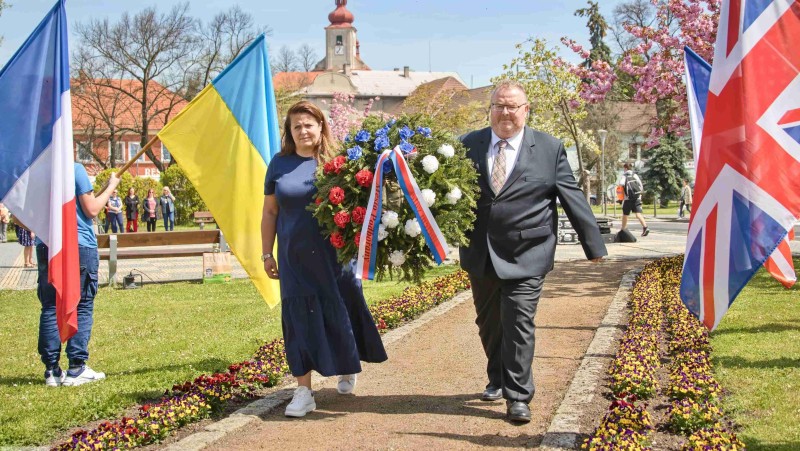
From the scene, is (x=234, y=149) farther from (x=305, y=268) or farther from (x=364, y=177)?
(x=364, y=177)

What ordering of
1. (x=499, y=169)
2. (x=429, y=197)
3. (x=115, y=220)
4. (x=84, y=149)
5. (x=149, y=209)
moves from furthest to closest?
1. (x=84, y=149)
2. (x=149, y=209)
3. (x=115, y=220)
4. (x=499, y=169)
5. (x=429, y=197)

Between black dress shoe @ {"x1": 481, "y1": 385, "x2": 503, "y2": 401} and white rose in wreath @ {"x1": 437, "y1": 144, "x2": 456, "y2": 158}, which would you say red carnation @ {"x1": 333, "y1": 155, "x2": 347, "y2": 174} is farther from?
black dress shoe @ {"x1": 481, "y1": 385, "x2": 503, "y2": 401}

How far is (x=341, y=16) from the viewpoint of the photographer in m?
138

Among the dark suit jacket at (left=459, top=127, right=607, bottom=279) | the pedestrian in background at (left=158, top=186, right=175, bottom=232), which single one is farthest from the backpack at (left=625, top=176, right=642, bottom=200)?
the pedestrian in background at (left=158, top=186, right=175, bottom=232)

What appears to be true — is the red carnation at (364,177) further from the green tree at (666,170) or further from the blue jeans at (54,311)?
the green tree at (666,170)

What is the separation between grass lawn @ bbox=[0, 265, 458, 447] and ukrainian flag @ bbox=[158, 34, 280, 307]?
1.14 meters

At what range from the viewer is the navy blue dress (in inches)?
229

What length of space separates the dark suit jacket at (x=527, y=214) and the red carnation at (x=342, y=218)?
82cm

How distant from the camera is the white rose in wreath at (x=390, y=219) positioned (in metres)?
5.31

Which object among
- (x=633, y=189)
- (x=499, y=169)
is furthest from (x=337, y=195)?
(x=633, y=189)

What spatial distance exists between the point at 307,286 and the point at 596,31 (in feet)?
231

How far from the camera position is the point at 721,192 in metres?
4.71

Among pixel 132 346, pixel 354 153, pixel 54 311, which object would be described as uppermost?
pixel 354 153

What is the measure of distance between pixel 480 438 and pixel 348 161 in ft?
5.82
